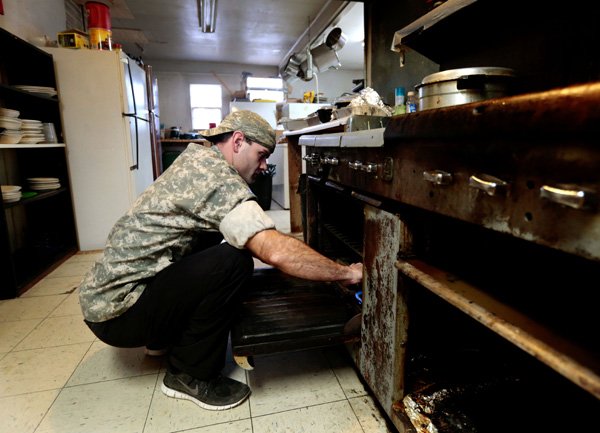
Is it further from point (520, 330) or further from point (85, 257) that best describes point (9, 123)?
point (520, 330)

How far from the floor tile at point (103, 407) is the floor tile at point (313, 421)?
414 mm

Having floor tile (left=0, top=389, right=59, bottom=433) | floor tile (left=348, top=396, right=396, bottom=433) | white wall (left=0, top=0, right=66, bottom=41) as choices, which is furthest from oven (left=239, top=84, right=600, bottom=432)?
white wall (left=0, top=0, right=66, bottom=41)

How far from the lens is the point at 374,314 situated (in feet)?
3.42

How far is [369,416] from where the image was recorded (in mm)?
1160

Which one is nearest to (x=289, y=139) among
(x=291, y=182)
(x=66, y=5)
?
(x=291, y=182)

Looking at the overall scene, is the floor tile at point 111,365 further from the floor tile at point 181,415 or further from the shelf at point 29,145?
the shelf at point 29,145

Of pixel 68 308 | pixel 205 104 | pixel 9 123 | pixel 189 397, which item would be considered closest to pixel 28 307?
pixel 68 308

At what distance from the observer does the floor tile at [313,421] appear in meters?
1.11

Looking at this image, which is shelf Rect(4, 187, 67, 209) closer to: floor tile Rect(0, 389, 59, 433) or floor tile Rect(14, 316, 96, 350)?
floor tile Rect(14, 316, 96, 350)

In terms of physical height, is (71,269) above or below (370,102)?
below

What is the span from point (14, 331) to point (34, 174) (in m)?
1.67

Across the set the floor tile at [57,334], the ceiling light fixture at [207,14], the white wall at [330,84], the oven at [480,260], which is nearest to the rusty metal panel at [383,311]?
the oven at [480,260]

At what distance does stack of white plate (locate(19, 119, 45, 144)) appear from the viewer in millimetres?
2391

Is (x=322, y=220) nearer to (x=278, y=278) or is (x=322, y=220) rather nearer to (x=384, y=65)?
(x=278, y=278)
